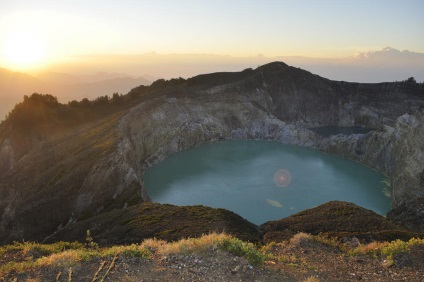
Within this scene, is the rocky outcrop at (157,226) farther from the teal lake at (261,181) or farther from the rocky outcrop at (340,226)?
the teal lake at (261,181)

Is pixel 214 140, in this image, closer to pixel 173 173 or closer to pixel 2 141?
pixel 173 173

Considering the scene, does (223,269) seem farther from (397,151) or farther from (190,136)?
(190,136)

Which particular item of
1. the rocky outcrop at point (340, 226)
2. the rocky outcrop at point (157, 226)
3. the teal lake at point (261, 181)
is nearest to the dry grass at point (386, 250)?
the rocky outcrop at point (340, 226)

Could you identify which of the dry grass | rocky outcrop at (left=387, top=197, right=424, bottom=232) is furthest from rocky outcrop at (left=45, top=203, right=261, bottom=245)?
rocky outcrop at (left=387, top=197, right=424, bottom=232)

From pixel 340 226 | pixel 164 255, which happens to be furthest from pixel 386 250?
pixel 340 226

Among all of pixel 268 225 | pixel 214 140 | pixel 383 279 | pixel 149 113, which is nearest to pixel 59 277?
pixel 383 279

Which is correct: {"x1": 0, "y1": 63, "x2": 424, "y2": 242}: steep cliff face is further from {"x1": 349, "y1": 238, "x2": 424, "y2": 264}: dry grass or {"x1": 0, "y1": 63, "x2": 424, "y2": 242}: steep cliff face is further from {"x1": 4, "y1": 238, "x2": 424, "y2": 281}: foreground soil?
{"x1": 349, "y1": 238, "x2": 424, "y2": 264}: dry grass
